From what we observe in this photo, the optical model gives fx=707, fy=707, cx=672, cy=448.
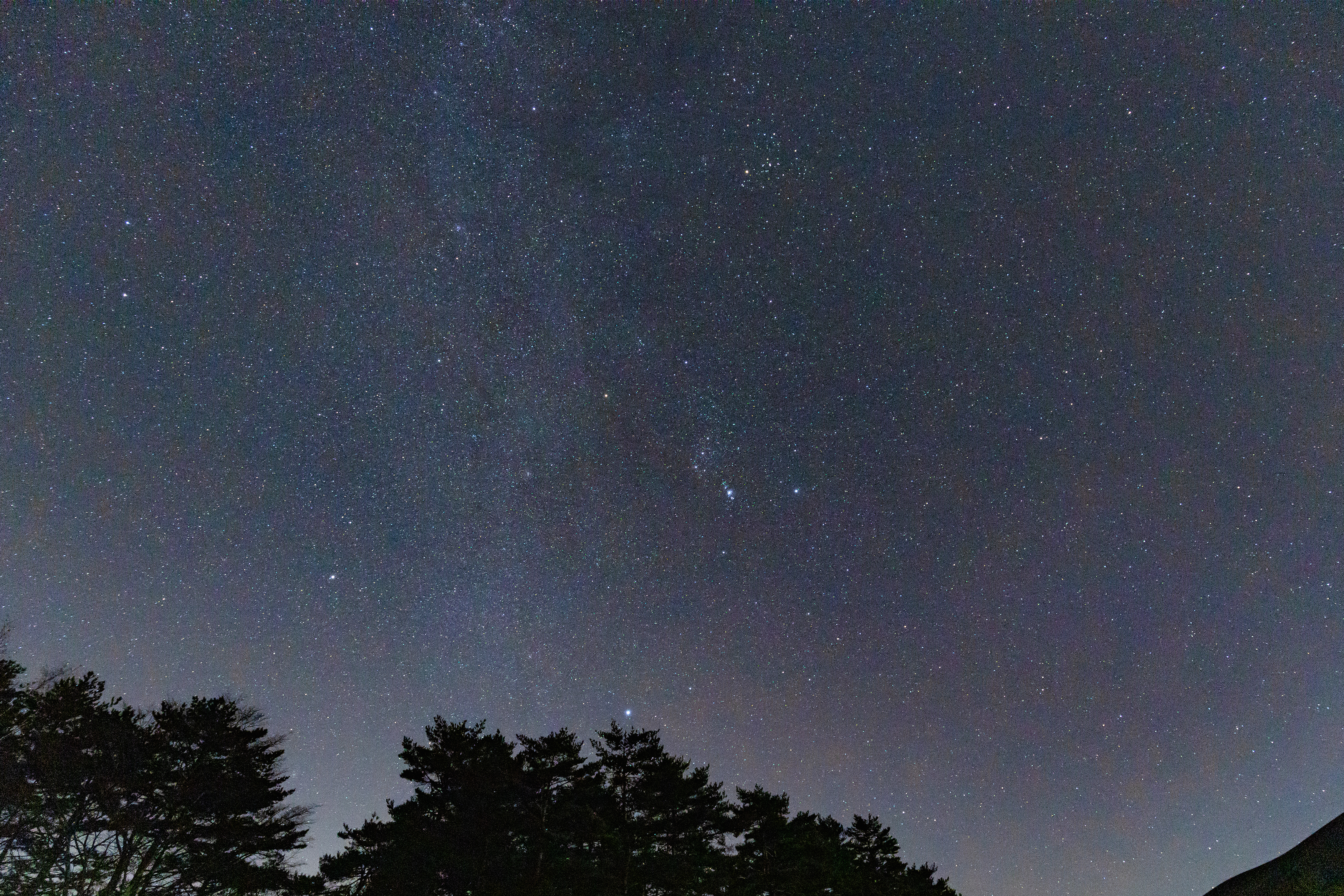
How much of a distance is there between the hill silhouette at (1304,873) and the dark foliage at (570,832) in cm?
1994

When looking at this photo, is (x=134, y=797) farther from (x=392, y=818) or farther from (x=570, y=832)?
(x=570, y=832)

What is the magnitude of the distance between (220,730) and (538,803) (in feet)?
44.8

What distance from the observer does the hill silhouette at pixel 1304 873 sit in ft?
107

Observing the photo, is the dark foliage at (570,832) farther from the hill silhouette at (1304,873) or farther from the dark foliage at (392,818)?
the hill silhouette at (1304,873)

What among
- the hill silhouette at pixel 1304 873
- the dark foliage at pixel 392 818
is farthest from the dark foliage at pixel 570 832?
the hill silhouette at pixel 1304 873

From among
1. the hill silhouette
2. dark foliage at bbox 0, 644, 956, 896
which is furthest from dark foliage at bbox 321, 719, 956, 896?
the hill silhouette

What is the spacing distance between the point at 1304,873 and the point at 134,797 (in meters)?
52.2

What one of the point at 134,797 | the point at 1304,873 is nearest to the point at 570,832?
the point at 134,797

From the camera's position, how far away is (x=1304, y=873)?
111 ft

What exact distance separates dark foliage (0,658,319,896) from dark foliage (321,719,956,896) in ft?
12.7

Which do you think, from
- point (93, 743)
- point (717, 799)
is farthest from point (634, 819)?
point (93, 743)

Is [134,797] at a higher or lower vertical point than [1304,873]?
higher

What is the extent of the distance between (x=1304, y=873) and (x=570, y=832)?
35.1 metres

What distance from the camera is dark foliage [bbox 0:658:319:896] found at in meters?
26.1
